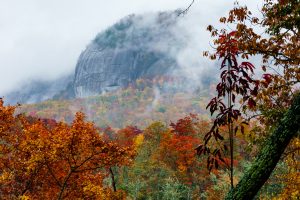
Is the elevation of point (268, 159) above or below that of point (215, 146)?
above

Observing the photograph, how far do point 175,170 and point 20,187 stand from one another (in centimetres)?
2732

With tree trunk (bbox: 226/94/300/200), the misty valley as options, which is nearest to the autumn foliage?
the misty valley

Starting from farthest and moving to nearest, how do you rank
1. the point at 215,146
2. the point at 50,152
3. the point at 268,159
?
the point at 215,146 → the point at 50,152 → the point at 268,159

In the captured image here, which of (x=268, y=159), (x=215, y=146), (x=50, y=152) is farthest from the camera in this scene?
(x=215, y=146)

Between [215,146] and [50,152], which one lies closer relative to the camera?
[50,152]

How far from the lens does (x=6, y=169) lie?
814 inches

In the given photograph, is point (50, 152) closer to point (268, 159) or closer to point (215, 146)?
point (215, 146)

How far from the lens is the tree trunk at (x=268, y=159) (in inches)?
167

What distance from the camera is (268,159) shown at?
4.25 metres

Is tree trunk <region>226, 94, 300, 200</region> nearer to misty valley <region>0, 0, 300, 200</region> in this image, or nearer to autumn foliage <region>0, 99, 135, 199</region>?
misty valley <region>0, 0, 300, 200</region>

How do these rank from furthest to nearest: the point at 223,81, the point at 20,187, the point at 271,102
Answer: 1. the point at 20,187
2. the point at 271,102
3. the point at 223,81

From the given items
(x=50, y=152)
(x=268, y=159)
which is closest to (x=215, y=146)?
(x=50, y=152)

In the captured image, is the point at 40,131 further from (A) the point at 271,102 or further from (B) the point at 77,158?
(A) the point at 271,102

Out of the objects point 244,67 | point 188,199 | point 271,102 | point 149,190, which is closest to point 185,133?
point 149,190
